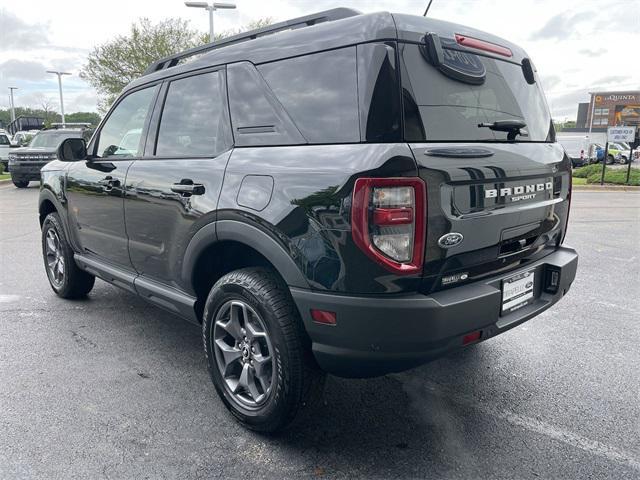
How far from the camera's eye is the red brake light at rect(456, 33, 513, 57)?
2.45m

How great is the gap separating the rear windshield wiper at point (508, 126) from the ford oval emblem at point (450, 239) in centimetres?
62

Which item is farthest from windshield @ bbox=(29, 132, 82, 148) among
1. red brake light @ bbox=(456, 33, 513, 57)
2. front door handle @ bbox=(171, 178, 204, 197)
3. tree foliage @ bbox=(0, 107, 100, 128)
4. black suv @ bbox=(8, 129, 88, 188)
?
tree foliage @ bbox=(0, 107, 100, 128)

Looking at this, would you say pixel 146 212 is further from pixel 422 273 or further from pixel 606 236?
pixel 606 236

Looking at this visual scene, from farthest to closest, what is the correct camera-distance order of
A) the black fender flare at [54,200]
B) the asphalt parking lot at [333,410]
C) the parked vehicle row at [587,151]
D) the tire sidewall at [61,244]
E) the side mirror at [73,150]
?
the parked vehicle row at [587,151] < the tire sidewall at [61,244] < the black fender flare at [54,200] < the side mirror at [73,150] < the asphalt parking lot at [333,410]

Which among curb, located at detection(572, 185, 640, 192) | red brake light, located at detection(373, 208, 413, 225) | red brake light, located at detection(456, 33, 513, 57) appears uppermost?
red brake light, located at detection(456, 33, 513, 57)

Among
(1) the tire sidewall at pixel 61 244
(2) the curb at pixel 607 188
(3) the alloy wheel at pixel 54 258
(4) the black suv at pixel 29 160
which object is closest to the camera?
(1) the tire sidewall at pixel 61 244

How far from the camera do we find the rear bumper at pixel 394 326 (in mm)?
2012

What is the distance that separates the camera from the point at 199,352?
11.5ft

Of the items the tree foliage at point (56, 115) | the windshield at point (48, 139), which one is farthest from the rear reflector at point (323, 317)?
the tree foliage at point (56, 115)

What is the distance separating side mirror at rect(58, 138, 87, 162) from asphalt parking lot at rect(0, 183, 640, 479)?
4.36 feet

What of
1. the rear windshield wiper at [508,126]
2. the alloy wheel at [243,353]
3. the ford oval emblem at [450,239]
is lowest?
the alloy wheel at [243,353]

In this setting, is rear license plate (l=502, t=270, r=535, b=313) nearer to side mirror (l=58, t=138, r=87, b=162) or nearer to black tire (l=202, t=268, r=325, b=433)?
black tire (l=202, t=268, r=325, b=433)

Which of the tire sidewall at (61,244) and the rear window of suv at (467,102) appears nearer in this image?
the rear window of suv at (467,102)

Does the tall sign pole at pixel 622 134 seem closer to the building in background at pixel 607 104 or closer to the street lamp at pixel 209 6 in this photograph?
the street lamp at pixel 209 6
